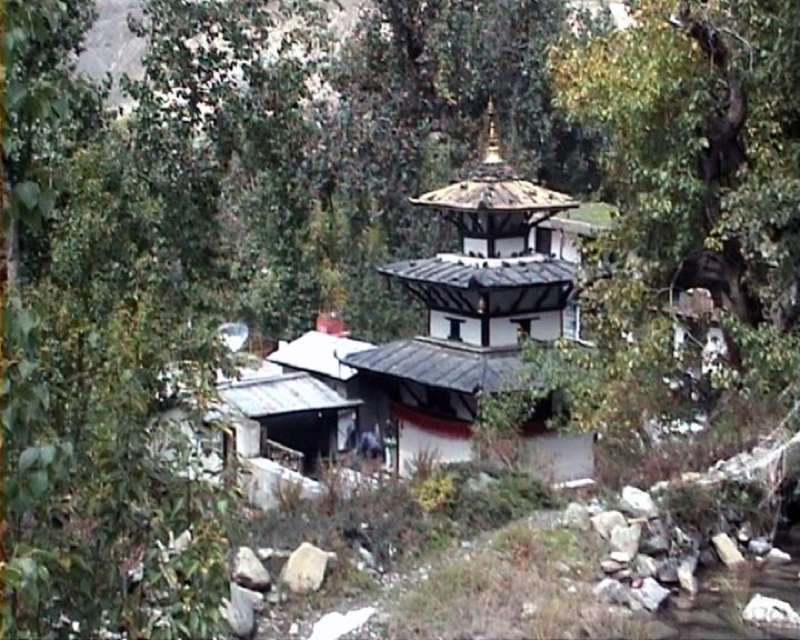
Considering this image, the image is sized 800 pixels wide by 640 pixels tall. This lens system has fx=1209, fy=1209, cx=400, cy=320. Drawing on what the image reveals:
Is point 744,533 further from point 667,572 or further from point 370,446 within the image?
point 370,446

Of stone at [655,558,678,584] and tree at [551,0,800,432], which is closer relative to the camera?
stone at [655,558,678,584]

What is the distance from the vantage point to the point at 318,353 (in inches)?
626

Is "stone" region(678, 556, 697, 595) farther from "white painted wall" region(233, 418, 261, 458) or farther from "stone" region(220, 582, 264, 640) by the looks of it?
"white painted wall" region(233, 418, 261, 458)

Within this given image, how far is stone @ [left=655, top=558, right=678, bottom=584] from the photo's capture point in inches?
237

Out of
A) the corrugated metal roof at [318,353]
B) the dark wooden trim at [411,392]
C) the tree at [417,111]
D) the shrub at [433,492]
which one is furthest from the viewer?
the corrugated metal roof at [318,353]

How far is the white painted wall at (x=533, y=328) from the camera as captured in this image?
36.1 ft

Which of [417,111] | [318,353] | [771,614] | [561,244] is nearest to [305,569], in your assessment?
[771,614]

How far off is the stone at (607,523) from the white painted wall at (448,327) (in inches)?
186

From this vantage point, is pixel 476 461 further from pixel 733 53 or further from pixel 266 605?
pixel 733 53

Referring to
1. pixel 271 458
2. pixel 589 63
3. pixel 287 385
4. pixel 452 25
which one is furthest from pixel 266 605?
pixel 452 25

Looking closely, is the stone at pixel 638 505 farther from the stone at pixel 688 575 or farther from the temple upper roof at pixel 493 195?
the temple upper roof at pixel 493 195

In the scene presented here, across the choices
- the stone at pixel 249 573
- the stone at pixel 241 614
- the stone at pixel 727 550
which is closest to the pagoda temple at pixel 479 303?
the stone at pixel 727 550

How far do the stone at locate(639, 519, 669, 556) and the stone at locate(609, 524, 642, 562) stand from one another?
48 millimetres

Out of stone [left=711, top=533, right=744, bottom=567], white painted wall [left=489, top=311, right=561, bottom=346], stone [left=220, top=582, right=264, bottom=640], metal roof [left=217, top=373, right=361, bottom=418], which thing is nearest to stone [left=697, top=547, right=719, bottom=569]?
stone [left=711, top=533, right=744, bottom=567]
